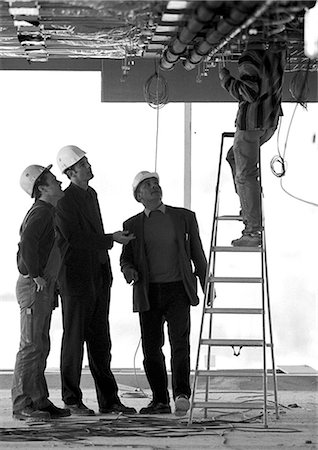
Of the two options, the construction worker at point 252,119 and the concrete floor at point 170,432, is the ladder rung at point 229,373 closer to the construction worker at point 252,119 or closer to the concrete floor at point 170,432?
the concrete floor at point 170,432

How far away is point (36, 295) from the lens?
267 inches

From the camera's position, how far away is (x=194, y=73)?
28.5ft

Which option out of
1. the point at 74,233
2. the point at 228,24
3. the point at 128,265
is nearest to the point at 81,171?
the point at 74,233

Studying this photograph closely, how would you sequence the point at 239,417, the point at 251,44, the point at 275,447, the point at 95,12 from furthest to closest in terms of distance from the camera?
the point at 239,417 < the point at 275,447 < the point at 251,44 < the point at 95,12

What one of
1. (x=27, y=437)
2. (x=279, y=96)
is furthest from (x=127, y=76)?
(x=27, y=437)

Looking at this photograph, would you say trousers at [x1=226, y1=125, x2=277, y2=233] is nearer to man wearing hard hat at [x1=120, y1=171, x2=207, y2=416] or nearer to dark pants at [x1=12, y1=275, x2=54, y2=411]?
man wearing hard hat at [x1=120, y1=171, x2=207, y2=416]

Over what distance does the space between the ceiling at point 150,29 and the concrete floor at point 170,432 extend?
6.59ft

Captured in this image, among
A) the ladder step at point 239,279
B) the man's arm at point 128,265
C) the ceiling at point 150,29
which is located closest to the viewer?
the ceiling at point 150,29

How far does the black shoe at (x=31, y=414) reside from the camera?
22.2 ft

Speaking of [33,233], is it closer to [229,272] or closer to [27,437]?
[27,437]

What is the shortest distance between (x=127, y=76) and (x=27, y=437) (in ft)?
11.4

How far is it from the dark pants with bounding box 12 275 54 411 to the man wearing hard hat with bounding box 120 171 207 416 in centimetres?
62

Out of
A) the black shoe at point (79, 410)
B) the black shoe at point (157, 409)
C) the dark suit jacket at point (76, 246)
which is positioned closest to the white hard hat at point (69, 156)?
the dark suit jacket at point (76, 246)

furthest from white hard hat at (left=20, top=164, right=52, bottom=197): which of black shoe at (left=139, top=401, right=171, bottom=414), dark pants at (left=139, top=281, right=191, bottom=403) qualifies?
black shoe at (left=139, top=401, right=171, bottom=414)
